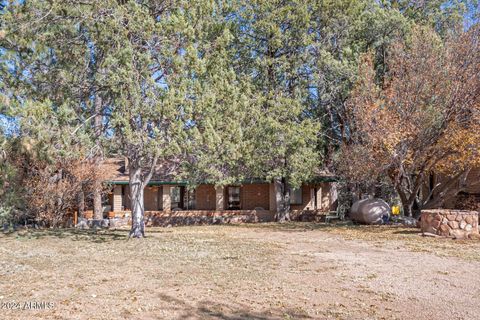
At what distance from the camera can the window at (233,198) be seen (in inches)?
1065

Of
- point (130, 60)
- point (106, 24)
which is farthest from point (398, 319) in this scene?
point (106, 24)

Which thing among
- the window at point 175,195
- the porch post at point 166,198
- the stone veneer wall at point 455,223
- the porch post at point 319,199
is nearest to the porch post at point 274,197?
the porch post at point 319,199

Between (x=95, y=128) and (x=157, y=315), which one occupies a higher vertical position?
(x=95, y=128)

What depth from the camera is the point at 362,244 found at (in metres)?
12.9

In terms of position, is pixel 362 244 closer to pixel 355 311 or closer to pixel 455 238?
pixel 455 238

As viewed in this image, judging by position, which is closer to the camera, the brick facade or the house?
the house

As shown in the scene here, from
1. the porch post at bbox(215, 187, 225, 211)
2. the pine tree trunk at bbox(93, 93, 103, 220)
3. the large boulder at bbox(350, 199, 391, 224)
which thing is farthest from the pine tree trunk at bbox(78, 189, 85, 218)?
the large boulder at bbox(350, 199, 391, 224)

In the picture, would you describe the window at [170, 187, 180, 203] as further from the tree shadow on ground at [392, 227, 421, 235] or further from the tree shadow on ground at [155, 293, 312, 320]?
the tree shadow on ground at [155, 293, 312, 320]

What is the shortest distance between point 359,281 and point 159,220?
17815 millimetres

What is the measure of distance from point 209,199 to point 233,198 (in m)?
1.57

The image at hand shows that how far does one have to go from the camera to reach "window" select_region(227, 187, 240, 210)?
27.1 metres

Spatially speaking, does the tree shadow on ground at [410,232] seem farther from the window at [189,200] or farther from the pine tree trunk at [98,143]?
the window at [189,200]

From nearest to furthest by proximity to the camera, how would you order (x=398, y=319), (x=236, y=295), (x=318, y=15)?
(x=398, y=319), (x=236, y=295), (x=318, y=15)

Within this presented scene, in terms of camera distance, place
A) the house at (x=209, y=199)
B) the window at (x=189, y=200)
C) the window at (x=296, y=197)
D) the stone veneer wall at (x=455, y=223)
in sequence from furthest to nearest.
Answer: the window at (x=296, y=197) → the window at (x=189, y=200) → the house at (x=209, y=199) → the stone veneer wall at (x=455, y=223)
